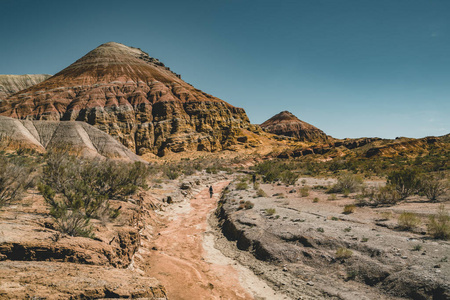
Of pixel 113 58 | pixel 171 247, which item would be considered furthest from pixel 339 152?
pixel 113 58

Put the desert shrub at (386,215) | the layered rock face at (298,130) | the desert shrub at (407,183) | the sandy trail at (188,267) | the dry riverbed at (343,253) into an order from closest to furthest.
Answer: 1. the dry riverbed at (343,253)
2. the sandy trail at (188,267)
3. the desert shrub at (386,215)
4. the desert shrub at (407,183)
5. the layered rock face at (298,130)

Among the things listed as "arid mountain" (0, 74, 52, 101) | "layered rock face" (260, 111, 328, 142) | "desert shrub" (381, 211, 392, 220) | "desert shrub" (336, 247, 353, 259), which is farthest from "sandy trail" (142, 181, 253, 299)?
"arid mountain" (0, 74, 52, 101)

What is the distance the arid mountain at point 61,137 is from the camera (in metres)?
27.5

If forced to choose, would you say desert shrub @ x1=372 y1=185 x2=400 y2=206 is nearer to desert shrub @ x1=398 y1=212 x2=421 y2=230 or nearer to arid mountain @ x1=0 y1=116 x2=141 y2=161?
desert shrub @ x1=398 y1=212 x2=421 y2=230

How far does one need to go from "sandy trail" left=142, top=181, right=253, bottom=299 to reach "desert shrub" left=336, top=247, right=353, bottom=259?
318 centimetres

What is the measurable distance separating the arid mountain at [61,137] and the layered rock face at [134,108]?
17.0 m

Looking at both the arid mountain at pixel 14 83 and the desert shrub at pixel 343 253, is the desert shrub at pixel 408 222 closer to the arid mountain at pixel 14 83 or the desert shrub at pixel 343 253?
the desert shrub at pixel 343 253

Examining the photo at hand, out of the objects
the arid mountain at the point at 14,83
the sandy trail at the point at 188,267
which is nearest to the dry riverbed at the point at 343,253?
the sandy trail at the point at 188,267

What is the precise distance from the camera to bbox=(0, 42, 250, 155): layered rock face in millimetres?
52125

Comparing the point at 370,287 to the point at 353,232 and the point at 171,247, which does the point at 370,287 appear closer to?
the point at 353,232

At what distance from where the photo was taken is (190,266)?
24.9ft

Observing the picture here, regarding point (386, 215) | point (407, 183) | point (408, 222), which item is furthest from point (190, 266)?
point (407, 183)

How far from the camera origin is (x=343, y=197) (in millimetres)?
14250

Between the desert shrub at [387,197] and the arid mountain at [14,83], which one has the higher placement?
the arid mountain at [14,83]
